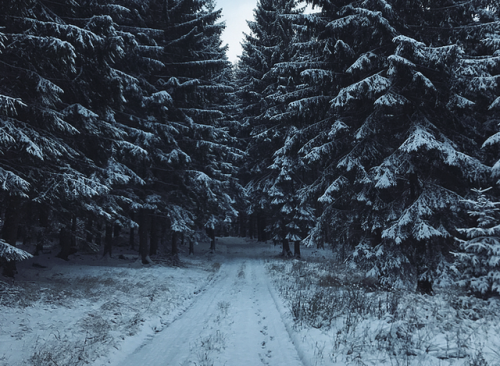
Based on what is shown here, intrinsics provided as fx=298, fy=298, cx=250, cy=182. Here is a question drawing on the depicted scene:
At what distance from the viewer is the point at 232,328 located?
773cm

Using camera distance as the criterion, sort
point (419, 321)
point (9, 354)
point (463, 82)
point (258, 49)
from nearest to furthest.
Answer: point (9, 354)
point (419, 321)
point (463, 82)
point (258, 49)

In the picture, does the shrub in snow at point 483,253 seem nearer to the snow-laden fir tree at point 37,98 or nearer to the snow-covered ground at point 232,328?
the snow-covered ground at point 232,328

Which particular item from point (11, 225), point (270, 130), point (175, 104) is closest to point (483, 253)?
point (11, 225)

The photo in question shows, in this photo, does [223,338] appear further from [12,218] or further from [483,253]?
[12,218]

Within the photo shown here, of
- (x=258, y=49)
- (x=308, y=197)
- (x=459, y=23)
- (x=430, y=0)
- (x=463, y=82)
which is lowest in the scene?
(x=308, y=197)

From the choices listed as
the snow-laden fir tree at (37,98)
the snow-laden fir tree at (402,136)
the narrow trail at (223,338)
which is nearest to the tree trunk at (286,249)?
the snow-laden fir tree at (402,136)

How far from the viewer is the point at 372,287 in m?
10.9

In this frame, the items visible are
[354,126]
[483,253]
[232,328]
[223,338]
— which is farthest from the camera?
[354,126]

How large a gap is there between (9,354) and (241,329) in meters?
4.76

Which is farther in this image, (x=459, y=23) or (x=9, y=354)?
(x=459, y=23)

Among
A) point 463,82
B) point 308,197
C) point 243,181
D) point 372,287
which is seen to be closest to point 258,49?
point 243,181

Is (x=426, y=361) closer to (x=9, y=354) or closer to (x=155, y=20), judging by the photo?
(x=9, y=354)

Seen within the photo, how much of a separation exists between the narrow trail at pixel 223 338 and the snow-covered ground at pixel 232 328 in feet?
0.08

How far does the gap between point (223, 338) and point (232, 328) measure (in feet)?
2.88
